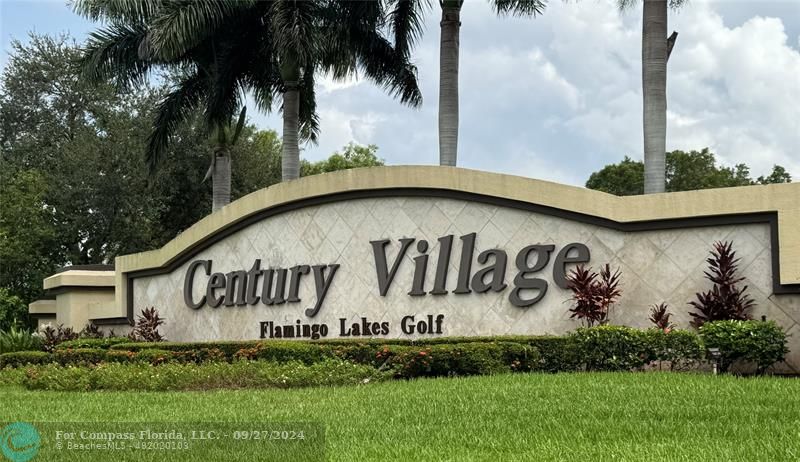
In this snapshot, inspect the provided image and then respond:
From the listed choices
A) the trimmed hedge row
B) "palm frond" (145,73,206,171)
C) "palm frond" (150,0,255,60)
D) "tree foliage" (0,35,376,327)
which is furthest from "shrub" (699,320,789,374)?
"tree foliage" (0,35,376,327)

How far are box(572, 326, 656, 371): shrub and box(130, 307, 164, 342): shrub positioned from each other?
537 inches

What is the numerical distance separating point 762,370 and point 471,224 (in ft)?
20.7

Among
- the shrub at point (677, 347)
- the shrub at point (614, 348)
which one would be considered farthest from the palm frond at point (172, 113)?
the shrub at point (677, 347)

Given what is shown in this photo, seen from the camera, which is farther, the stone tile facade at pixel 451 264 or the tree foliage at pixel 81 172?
the tree foliage at pixel 81 172

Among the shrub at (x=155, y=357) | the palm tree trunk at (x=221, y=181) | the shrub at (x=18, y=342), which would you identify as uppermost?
the palm tree trunk at (x=221, y=181)

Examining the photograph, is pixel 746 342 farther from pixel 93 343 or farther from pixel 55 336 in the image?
pixel 55 336

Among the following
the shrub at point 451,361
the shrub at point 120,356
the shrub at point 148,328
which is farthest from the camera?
the shrub at point 148,328

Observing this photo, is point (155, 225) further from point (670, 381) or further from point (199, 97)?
point (670, 381)

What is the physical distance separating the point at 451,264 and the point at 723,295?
5559 mm

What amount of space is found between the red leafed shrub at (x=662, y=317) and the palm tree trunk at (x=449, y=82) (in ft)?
25.1

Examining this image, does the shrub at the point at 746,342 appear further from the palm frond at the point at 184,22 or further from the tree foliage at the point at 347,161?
the tree foliage at the point at 347,161

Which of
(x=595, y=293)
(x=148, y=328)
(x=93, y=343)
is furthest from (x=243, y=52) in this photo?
(x=595, y=293)

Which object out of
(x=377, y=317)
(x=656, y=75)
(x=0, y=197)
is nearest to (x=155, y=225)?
(x=0, y=197)

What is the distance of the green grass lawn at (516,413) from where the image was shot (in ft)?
26.6
